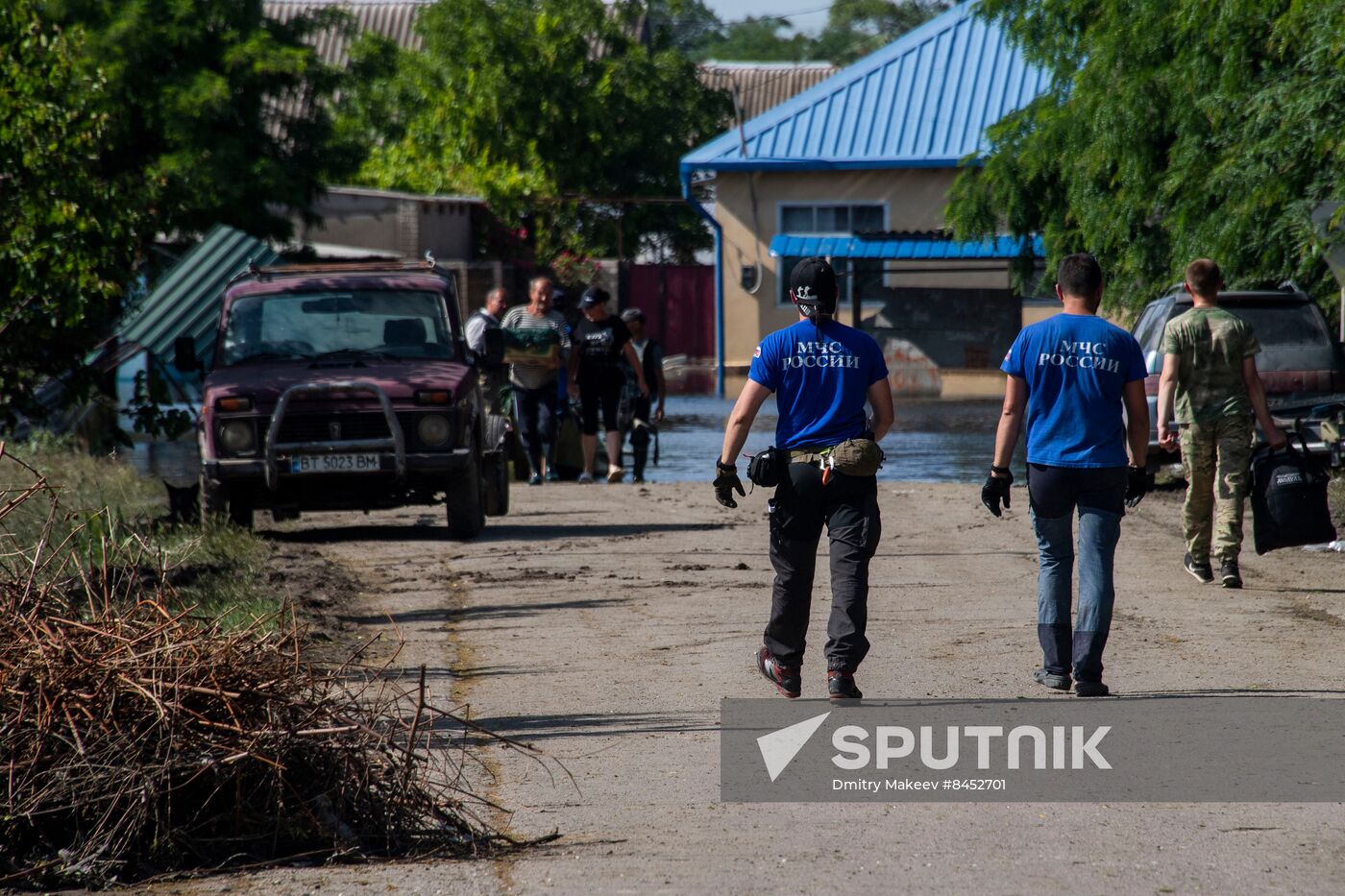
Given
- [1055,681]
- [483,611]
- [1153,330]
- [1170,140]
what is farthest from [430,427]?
[1170,140]

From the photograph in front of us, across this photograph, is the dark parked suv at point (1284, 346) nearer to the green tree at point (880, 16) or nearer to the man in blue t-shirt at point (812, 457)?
the man in blue t-shirt at point (812, 457)

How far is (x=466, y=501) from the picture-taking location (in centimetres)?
1269

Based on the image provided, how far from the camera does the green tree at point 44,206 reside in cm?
1435

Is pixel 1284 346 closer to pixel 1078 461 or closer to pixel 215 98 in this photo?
pixel 1078 461

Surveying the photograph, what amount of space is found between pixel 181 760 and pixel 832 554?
115 inches

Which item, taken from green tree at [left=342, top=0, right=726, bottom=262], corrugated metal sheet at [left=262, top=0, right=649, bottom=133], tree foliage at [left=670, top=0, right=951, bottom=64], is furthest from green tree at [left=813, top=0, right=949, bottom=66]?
green tree at [left=342, top=0, right=726, bottom=262]

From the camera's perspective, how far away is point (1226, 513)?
9.96m

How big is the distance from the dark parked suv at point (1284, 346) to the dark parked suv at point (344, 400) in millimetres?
5206

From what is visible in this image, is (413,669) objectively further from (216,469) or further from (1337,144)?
(1337,144)

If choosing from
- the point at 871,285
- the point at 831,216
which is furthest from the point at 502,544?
the point at 831,216

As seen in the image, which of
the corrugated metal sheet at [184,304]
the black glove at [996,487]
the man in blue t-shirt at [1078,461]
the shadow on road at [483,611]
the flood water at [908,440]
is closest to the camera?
the man in blue t-shirt at [1078,461]

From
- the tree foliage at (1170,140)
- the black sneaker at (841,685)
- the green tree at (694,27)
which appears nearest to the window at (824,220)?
the tree foliage at (1170,140)

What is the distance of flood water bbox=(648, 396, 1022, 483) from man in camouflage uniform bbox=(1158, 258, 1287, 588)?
22.9 ft

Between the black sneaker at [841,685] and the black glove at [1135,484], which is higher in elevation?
the black glove at [1135,484]
